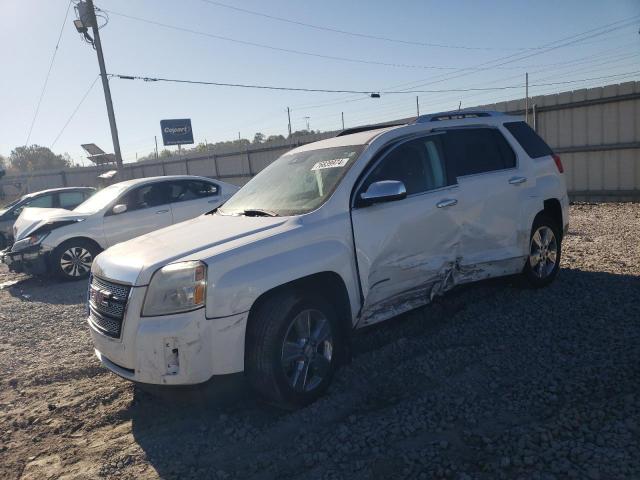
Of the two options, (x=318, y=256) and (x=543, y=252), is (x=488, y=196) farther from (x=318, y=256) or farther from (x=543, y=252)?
(x=318, y=256)

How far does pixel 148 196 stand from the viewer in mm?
8758

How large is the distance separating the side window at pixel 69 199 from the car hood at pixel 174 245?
352 inches

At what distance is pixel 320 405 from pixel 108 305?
1.57 m

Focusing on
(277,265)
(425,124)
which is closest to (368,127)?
(425,124)

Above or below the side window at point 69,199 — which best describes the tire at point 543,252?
below

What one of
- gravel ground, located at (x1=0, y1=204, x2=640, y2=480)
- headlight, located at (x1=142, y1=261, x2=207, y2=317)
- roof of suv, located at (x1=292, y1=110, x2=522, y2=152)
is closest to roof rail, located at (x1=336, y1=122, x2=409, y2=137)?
roof of suv, located at (x1=292, y1=110, x2=522, y2=152)

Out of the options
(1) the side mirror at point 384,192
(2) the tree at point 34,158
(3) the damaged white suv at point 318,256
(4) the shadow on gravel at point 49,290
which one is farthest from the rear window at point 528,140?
(2) the tree at point 34,158

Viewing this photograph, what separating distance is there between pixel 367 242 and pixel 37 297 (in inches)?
244

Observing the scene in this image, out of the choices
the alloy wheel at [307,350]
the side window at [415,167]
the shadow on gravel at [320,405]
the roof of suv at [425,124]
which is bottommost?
the shadow on gravel at [320,405]

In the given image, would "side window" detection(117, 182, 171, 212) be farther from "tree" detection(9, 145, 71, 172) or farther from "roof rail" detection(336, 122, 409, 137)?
"tree" detection(9, 145, 71, 172)

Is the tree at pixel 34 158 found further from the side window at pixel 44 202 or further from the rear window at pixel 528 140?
the rear window at pixel 528 140

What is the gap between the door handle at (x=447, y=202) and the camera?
4223 millimetres

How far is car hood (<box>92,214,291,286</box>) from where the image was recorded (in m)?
3.13

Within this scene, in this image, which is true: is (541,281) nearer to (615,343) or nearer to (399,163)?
(615,343)
